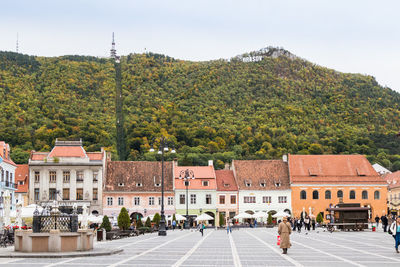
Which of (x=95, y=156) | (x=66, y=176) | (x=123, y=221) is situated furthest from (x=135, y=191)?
(x=123, y=221)

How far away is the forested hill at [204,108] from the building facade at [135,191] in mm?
17516

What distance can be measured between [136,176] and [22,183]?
49.8 ft

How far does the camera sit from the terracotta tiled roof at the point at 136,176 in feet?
275

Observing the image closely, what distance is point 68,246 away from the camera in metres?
26.4

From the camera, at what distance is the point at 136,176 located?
8550 cm

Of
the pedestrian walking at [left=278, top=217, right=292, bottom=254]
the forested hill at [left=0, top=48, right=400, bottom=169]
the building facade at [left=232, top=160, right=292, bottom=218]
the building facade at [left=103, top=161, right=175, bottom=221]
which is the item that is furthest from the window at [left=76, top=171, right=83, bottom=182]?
the pedestrian walking at [left=278, top=217, right=292, bottom=254]

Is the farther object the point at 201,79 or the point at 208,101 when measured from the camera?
the point at 201,79

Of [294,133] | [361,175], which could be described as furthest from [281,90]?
[361,175]

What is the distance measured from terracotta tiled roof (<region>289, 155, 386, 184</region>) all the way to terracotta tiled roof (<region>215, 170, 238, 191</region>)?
831 cm

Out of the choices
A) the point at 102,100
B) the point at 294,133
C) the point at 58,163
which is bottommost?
the point at 58,163

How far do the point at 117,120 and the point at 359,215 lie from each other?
68.3 m

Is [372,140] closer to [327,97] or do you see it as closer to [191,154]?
[327,97]

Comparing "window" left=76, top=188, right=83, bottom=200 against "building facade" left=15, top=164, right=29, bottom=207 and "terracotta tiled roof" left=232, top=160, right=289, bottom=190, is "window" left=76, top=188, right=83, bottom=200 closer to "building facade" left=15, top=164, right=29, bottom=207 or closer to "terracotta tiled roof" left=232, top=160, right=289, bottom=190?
"building facade" left=15, top=164, right=29, bottom=207

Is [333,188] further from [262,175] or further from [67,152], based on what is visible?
[67,152]
